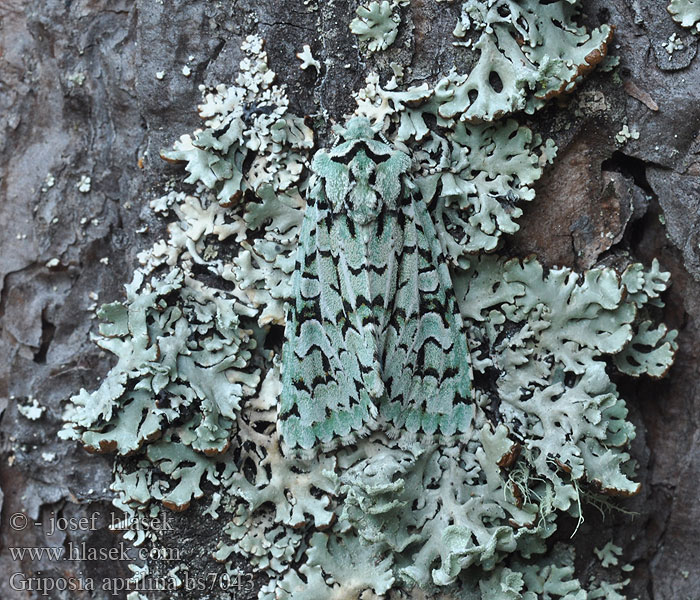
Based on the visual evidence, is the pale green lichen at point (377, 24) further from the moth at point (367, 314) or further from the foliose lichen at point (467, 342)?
the moth at point (367, 314)

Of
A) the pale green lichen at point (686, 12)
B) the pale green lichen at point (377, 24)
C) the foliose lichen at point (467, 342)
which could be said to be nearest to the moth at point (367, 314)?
the foliose lichen at point (467, 342)

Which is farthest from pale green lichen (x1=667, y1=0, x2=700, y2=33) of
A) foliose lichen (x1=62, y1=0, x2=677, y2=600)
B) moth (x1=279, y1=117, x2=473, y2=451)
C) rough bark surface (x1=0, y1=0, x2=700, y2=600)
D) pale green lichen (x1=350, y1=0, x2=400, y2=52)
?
moth (x1=279, y1=117, x2=473, y2=451)

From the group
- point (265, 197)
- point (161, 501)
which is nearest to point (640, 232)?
point (265, 197)

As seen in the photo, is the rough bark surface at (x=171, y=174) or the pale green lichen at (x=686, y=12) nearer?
the pale green lichen at (x=686, y=12)

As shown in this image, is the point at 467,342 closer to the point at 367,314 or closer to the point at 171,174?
the point at 367,314

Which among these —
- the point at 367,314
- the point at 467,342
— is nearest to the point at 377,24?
the point at 367,314

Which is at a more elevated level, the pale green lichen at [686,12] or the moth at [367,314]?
the pale green lichen at [686,12]

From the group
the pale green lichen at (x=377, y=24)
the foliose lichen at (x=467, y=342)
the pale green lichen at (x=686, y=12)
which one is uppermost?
the pale green lichen at (x=686, y=12)

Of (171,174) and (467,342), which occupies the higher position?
(171,174)
